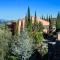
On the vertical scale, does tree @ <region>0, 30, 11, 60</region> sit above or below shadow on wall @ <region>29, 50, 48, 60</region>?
above

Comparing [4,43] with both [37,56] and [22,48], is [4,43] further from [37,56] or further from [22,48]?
[37,56]

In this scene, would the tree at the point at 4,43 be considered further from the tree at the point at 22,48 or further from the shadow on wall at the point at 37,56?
the shadow on wall at the point at 37,56

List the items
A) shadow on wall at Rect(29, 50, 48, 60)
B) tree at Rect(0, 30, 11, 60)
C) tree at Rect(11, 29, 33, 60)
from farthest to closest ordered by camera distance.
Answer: tree at Rect(11, 29, 33, 60) < shadow on wall at Rect(29, 50, 48, 60) < tree at Rect(0, 30, 11, 60)

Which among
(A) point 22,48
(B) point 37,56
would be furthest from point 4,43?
(B) point 37,56

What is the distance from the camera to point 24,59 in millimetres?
25266

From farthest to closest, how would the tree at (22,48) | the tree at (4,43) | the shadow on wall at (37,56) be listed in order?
the tree at (22,48), the shadow on wall at (37,56), the tree at (4,43)

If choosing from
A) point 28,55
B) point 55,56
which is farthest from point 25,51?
point 55,56

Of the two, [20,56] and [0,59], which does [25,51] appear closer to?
[20,56]

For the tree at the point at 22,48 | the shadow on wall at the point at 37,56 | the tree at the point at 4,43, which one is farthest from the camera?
the tree at the point at 22,48

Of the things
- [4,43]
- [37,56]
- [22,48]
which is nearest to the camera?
[4,43]

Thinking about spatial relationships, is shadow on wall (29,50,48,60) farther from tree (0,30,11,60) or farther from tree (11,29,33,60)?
tree (0,30,11,60)

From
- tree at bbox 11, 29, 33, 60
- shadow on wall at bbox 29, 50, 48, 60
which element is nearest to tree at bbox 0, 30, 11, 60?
tree at bbox 11, 29, 33, 60

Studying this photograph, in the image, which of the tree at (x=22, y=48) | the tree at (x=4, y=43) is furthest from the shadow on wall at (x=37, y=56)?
the tree at (x=4, y=43)

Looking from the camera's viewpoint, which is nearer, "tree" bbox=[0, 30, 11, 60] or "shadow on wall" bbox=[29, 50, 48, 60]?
"tree" bbox=[0, 30, 11, 60]
